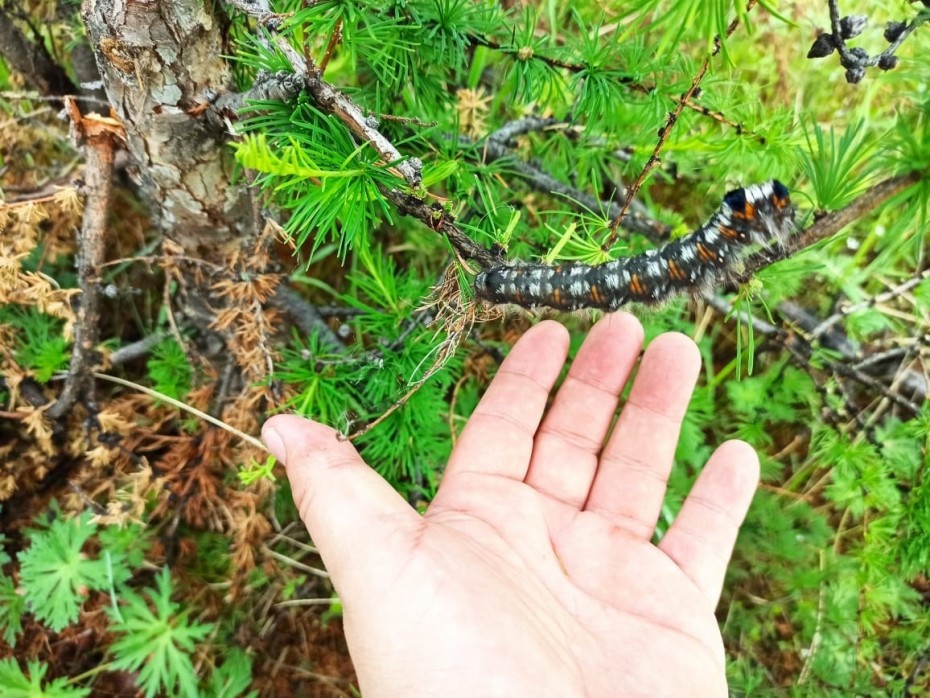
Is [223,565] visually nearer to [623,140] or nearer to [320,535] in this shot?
[320,535]

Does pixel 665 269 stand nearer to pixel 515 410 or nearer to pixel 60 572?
pixel 515 410

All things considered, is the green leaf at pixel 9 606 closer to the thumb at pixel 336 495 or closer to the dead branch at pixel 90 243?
the dead branch at pixel 90 243

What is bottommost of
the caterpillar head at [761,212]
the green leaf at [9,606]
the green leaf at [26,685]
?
the green leaf at [26,685]

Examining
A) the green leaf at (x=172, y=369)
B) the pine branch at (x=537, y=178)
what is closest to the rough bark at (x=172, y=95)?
the green leaf at (x=172, y=369)

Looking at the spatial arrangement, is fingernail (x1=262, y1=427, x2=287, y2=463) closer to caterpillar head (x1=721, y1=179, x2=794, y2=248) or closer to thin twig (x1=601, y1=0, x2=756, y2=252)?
thin twig (x1=601, y1=0, x2=756, y2=252)

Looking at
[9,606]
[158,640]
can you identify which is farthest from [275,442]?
[9,606]

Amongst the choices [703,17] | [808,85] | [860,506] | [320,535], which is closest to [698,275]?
[703,17]
